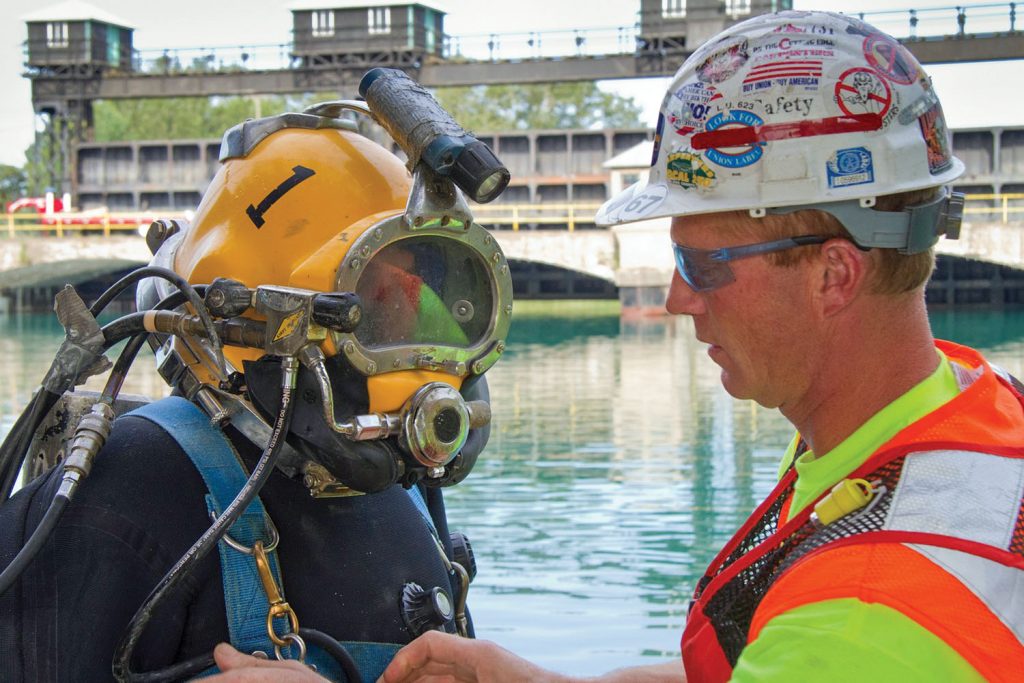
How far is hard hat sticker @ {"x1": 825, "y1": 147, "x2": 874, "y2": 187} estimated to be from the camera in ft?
5.75

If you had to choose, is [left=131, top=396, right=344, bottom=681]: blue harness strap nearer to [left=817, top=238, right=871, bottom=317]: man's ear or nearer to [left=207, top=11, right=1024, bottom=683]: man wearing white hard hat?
[left=207, top=11, right=1024, bottom=683]: man wearing white hard hat

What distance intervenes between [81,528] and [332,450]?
36 cm

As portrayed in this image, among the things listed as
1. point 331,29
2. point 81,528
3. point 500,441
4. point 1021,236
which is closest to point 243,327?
point 81,528

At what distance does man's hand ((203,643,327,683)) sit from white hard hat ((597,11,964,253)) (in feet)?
2.63

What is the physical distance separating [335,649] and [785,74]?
1.05 metres

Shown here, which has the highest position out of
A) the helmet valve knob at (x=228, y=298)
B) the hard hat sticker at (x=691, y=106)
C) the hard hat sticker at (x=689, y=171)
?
the hard hat sticker at (x=691, y=106)

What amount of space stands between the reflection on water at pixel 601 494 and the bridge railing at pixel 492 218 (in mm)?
16159

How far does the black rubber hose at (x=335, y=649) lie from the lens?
1.99 meters

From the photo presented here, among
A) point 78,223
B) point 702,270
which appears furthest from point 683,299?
point 78,223

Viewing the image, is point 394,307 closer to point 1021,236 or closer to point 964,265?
point 1021,236

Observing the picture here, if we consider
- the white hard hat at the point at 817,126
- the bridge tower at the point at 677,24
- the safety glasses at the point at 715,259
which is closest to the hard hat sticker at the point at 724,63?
the white hard hat at the point at 817,126

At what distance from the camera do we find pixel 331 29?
38062 mm

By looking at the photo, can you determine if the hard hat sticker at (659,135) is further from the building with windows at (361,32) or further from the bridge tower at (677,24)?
the building with windows at (361,32)

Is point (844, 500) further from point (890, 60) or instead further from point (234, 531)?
point (234, 531)
